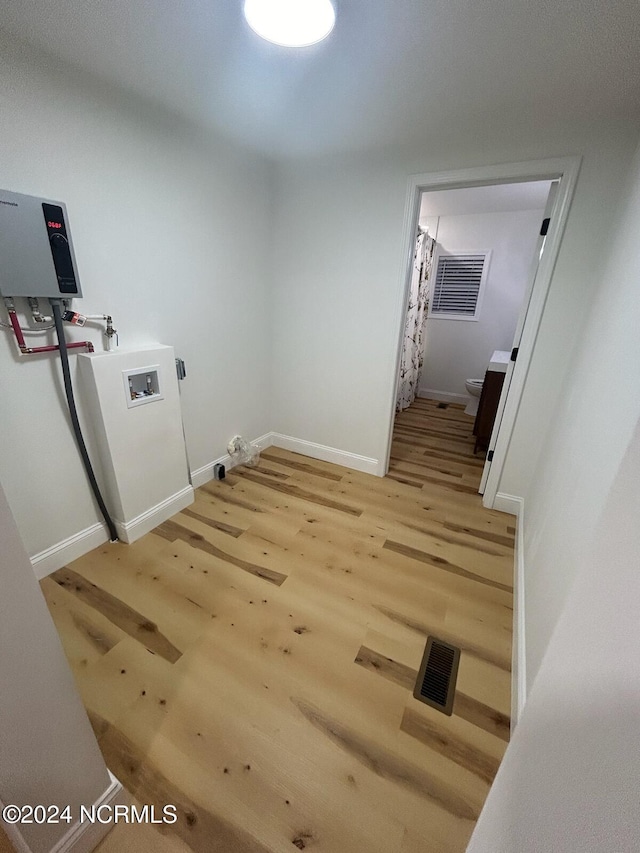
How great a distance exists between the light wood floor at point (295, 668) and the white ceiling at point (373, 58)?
230 centimetres

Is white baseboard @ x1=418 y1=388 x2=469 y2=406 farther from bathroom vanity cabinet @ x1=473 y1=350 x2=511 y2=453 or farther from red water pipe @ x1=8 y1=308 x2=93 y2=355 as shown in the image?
red water pipe @ x1=8 y1=308 x2=93 y2=355

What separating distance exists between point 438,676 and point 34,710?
134 centimetres

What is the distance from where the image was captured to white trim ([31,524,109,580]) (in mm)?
1729

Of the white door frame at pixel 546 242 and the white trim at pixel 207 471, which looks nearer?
the white door frame at pixel 546 242

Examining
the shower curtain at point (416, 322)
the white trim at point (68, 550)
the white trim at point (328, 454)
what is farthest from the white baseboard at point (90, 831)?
the shower curtain at point (416, 322)

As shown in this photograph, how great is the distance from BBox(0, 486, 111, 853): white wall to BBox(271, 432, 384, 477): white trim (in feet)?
7.62

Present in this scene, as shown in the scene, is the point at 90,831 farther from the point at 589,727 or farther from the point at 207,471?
the point at 207,471

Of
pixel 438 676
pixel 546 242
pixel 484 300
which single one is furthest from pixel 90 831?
pixel 484 300

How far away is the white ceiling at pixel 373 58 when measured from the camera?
1110 mm

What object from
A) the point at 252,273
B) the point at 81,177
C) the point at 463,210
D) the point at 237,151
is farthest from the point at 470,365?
the point at 81,177

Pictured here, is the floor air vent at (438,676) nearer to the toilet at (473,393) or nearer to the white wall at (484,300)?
the toilet at (473,393)

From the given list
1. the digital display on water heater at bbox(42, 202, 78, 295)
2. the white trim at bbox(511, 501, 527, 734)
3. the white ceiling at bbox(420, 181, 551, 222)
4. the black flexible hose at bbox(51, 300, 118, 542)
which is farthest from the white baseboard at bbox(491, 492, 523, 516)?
the digital display on water heater at bbox(42, 202, 78, 295)

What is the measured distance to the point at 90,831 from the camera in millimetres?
885

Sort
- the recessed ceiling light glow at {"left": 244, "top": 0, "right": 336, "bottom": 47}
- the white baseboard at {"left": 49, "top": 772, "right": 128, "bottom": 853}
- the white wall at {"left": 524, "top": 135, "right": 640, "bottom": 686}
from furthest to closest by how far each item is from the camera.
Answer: the recessed ceiling light glow at {"left": 244, "top": 0, "right": 336, "bottom": 47} → the white wall at {"left": 524, "top": 135, "right": 640, "bottom": 686} → the white baseboard at {"left": 49, "top": 772, "right": 128, "bottom": 853}
